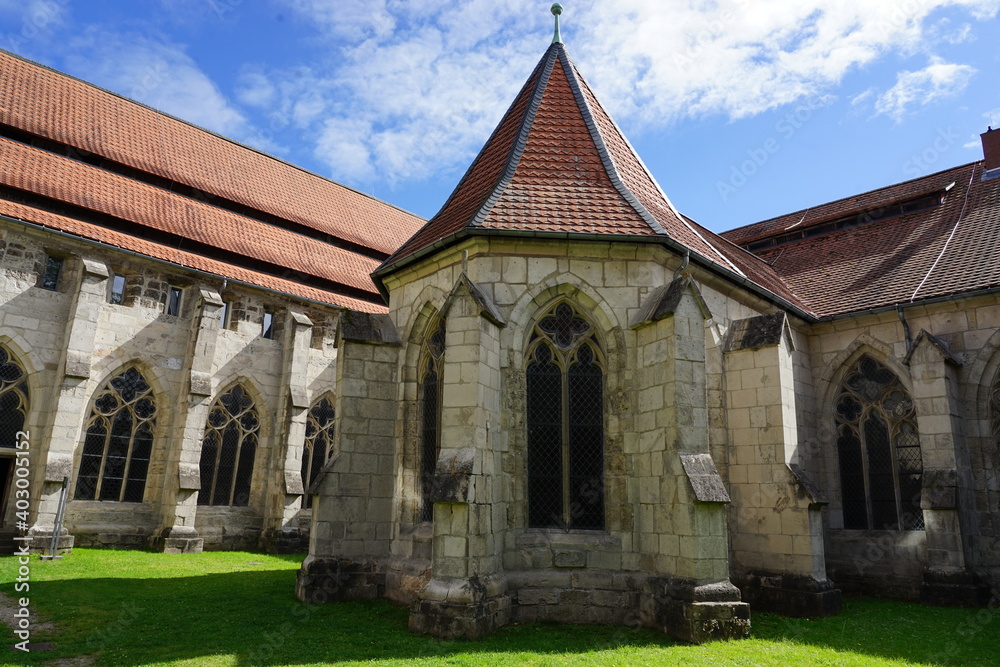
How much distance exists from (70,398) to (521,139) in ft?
37.3

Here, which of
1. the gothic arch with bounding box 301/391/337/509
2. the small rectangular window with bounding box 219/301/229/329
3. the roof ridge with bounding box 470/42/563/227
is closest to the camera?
the roof ridge with bounding box 470/42/563/227

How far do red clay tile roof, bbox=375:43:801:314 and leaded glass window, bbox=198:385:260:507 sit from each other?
8.68 meters

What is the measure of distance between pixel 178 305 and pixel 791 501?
49.1ft

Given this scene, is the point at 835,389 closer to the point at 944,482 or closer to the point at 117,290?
the point at 944,482

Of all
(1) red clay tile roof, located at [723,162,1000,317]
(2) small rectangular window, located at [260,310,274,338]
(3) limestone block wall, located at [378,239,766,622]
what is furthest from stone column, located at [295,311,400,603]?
(1) red clay tile roof, located at [723,162,1000,317]

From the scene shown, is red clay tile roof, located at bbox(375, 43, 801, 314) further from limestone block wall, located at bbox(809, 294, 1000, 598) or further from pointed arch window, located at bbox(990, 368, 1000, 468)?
pointed arch window, located at bbox(990, 368, 1000, 468)

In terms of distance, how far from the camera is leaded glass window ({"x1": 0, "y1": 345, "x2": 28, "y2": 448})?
46.8ft

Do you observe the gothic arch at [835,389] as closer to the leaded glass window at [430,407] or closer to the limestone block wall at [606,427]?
the limestone block wall at [606,427]

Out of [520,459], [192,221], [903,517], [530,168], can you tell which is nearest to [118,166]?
[192,221]

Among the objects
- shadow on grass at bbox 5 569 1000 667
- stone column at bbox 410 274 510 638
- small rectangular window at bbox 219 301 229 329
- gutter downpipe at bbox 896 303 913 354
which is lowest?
shadow on grass at bbox 5 569 1000 667

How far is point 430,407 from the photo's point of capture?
1024 cm

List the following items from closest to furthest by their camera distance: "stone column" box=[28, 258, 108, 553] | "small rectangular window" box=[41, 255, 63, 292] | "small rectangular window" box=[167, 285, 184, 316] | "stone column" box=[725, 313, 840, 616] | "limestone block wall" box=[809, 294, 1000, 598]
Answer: "stone column" box=[725, 313, 840, 616] → "limestone block wall" box=[809, 294, 1000, 598] → "stone column" box=[28, 258, 108, 553] → "small rectangular window" box=[41, 255, 63, 292] → "small rectangular window" box=[167, 285, 184, 316]

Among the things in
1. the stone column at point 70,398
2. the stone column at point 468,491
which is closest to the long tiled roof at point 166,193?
the stone column at point 70,398

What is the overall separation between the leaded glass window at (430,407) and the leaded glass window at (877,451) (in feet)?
26.5
